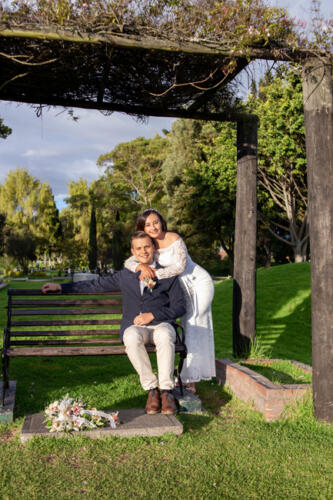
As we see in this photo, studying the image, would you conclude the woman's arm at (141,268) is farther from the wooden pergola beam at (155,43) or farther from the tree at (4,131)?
the tree at (4,131)

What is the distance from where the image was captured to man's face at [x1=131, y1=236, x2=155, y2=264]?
465 cm

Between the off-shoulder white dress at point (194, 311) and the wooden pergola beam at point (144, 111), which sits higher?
the wooden pergola beam at point (144, 111)

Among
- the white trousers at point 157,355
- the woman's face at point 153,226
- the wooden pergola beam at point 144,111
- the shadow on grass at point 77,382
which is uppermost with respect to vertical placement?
the wooden pergola beam at point 144,111

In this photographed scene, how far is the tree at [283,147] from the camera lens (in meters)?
19.4

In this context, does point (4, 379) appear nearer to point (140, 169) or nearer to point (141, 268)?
point (141, 268)

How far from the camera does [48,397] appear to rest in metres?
4.55

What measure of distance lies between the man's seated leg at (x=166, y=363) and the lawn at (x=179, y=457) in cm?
22

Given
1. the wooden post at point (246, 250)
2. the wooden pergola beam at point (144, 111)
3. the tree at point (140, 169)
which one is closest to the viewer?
the wooden pergola beam at point (144, 111)

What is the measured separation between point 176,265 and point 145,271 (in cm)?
33

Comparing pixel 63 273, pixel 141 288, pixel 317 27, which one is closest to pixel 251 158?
pixel 317 27

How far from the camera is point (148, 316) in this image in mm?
4359

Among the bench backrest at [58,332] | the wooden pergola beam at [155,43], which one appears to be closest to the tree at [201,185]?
the wooden pergola beam at [155,43]

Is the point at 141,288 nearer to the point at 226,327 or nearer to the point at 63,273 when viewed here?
the point at 226,327

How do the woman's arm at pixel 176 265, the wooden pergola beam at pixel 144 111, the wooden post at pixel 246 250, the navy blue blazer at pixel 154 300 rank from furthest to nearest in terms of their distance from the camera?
the wooden post at pixel 246 250 < the wooden pergola beam at pixel 144 111 < the woman's arm at pixel 176 265 < the navy blue blazer at pixel 154 300
